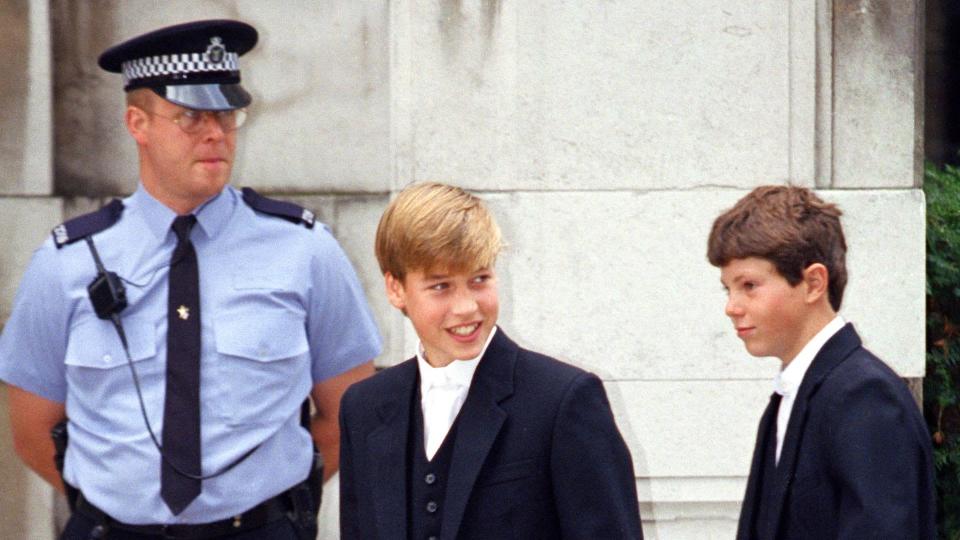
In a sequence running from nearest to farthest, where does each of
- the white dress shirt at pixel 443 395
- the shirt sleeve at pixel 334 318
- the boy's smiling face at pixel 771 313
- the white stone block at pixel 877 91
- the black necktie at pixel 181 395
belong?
1. the white dress shirt at pixel 443 395
2. the boy's smiling face at pixel 771 313
3. the black necktie at pixel 181 395
4. the shirt sleeve at pixel 334 318
5. the white stone block at pixel 877 91

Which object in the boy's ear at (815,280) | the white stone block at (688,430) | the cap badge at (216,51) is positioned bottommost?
the white stone block at (688,430)

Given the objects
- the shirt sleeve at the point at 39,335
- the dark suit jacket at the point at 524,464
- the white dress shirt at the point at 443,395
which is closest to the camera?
the dark suit jacket at the point at 524,464

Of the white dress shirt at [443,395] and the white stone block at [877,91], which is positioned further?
the white stone block at [877,91]

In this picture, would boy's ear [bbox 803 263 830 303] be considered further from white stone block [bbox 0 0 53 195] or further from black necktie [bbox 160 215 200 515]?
white stone block [bbox 0 0 53 195]

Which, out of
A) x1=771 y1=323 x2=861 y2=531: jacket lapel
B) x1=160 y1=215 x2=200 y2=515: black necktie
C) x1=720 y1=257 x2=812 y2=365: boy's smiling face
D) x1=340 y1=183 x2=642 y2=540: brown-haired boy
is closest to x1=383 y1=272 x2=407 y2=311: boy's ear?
x1=340 y1=183 x2=642 y2=540: brown-haired boy

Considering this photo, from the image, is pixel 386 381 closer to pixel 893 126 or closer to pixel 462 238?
pixel 462 238

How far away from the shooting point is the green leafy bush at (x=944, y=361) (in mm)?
5594

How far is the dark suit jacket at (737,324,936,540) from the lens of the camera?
3.29 m

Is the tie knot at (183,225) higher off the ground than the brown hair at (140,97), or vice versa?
the brown hair at (140,97)

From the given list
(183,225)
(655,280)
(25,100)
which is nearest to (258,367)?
(183,225)

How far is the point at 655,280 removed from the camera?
5531 millimetres

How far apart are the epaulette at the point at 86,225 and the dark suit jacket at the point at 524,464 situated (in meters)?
1.38

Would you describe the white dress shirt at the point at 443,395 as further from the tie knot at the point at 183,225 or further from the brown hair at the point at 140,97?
the brown hair at the point at 140,97

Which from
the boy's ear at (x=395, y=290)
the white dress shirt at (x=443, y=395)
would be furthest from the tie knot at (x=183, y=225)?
the white dress shirt at (x=443, y=395)
